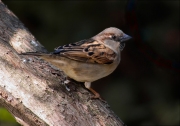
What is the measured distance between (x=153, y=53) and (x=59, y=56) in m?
2.05

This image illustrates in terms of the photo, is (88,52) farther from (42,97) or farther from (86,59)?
(42,97)

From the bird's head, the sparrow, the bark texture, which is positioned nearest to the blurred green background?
the bird's head

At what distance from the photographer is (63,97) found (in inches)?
127

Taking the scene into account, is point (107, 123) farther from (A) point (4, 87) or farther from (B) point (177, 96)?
(B) point (177, 96)

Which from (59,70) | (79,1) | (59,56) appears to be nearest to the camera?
(59,56)

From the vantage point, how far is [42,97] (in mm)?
3150

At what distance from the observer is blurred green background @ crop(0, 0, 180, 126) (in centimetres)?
507

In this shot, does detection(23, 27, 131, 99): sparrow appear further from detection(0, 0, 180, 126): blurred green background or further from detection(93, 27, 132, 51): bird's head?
detection(0, 0, 180, 126): blurred green background

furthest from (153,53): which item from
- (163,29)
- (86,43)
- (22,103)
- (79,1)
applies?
(22,103)

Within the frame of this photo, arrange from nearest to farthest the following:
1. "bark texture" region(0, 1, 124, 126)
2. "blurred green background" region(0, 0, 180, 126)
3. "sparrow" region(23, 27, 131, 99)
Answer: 1. "bark texture" region(0, 1, 124, 126)
2. "sparrow" region(23, 27, 131, 99)
3. "blurred green background" region(0, 0, 180, 126)

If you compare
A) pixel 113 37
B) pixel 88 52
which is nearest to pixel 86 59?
pixel 88 52

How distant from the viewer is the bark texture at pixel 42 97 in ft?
10.1

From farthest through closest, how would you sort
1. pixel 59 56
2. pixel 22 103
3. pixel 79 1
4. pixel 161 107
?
pixel 79 1 < pixel 161 107 < pixel 59 56 < pixel 22 103

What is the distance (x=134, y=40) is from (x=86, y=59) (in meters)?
1.83
